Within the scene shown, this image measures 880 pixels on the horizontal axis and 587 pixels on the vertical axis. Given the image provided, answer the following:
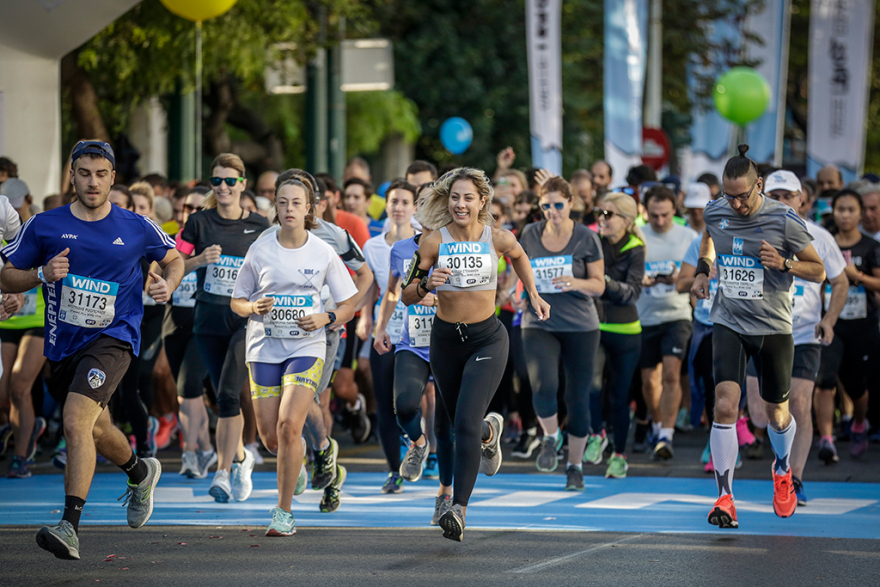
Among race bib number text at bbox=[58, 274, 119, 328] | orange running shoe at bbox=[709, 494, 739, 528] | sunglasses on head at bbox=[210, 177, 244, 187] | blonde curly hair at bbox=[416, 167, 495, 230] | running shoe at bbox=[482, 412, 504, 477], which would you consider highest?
sunglasses on head at bbox=[210, 177, 244, 187]

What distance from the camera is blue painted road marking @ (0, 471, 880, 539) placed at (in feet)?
25.2

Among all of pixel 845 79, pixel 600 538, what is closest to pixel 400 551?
pixel 600 538

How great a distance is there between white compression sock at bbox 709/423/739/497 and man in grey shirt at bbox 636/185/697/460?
285 centimetres

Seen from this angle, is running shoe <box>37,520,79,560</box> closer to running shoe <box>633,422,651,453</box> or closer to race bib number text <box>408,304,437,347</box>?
race bib number text <box>408,304,437,347</box>

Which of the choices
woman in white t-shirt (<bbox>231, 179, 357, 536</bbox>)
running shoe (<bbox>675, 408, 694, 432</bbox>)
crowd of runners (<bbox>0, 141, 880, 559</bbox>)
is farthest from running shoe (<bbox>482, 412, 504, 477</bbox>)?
running shoe (<bbox>675, 408, 694, 432</bbox>)

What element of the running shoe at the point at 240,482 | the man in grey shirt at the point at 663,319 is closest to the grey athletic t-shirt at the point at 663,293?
the man in grey shirt at the point at 663,319

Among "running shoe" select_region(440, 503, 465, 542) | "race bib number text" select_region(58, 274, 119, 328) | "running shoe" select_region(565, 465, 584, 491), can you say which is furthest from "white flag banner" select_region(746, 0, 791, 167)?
"race bib number text" select_region(58, 274, 119, 328)

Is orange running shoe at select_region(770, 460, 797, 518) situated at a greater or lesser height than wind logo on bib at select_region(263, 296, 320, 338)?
lesser

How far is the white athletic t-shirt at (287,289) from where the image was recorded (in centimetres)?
743

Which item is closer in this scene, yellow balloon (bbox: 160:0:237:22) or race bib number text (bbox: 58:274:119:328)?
race bib number text (bbox: 58:274:119:328)

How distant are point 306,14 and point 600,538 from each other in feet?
37.4

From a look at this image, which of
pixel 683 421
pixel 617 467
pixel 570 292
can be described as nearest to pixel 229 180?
pixel 570 292

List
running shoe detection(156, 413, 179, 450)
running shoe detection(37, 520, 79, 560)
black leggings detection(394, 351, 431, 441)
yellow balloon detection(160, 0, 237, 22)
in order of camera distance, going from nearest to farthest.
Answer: running shoe detection(37, 520, 79, 560) → black leggings detection(394, 351, 431, 441) → running shoe detection(156, 413, 179, 450) → yellow balloon detection(160, 0, 237, 22)

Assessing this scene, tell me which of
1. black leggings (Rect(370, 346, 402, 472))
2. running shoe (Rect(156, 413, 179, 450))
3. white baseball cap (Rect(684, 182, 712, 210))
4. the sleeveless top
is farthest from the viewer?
white baseball cap (Rect(684, 182, 712, 210))
